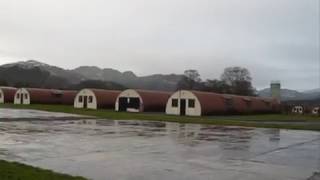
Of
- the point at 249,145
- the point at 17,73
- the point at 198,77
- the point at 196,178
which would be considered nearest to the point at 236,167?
the point at 196,178

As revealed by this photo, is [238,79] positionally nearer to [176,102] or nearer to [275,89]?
[275,89]

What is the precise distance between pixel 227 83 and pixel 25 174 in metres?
122

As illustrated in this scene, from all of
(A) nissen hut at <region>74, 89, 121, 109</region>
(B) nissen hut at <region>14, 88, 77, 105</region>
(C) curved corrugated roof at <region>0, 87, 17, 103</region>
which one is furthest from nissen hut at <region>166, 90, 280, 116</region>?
(C) curved corrugated roof at <region>0, 87, 17, 103</region>

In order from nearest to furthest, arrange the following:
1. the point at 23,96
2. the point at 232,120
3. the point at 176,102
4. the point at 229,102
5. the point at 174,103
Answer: the point at 232,120 → the point at 176,102 → the point at 174,103 → the point at 229,102 → the point at 23,96

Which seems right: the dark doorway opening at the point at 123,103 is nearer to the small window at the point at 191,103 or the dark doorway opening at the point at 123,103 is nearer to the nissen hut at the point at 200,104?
the nissen hut at the point at 200,104

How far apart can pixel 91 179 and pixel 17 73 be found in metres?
172

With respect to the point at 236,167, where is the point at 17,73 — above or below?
above

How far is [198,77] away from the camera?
14475 centimetres

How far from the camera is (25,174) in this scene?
1119cm

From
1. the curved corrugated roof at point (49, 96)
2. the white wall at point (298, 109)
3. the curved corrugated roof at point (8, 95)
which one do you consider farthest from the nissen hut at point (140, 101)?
the curved corrugated roof at point (8, 95)

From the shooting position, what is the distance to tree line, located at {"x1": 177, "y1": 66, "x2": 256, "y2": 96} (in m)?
125

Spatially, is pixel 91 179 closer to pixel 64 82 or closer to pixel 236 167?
pixel 236 167

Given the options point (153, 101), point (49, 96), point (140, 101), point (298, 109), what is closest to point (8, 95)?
point (49, 96)

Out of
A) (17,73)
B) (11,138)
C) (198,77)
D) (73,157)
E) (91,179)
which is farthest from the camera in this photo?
(17,73)
